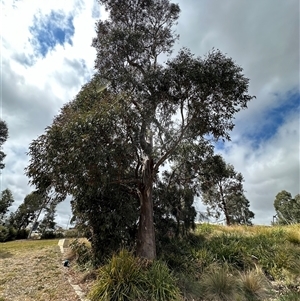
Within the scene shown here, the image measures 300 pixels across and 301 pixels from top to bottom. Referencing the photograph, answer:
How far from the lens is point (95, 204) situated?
25.9 ft

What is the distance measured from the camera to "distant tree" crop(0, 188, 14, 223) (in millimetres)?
28842

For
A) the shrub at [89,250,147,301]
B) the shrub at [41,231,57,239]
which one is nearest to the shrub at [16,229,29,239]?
the shrub at [41,231,57,239]

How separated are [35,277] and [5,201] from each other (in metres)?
26.5

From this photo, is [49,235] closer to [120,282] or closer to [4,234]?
[4,234]

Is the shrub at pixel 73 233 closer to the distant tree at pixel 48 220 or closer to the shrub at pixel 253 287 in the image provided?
the shrub at pixel 253 287

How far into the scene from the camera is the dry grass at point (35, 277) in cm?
607

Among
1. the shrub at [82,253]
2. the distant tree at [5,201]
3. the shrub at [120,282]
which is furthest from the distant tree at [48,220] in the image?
the shrub at [120,282]

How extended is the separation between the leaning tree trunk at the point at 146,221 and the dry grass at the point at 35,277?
248 centimetres

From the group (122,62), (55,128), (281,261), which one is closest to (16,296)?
(55,128)

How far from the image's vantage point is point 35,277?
24.1 ft

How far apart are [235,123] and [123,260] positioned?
6.80 m

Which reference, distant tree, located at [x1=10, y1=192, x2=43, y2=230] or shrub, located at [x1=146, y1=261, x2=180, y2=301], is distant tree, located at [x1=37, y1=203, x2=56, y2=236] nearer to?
distant tree, located at [x1=10, y1=192, x2=43, y2=230]

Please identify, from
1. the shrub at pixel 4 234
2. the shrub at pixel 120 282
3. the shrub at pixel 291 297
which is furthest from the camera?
the shrub at pixel 4 234

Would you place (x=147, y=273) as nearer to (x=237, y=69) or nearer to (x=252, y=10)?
(x=237, y=69)
